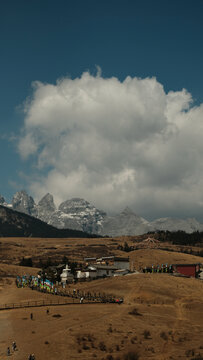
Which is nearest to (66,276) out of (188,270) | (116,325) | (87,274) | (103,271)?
(87,274)

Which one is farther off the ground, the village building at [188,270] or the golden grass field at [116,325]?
the village building at [188,270]

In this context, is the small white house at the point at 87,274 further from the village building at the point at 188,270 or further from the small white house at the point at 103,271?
the village building at the point at 188,270

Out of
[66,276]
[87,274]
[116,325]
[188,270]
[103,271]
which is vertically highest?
[188,270]

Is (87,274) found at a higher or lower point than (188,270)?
lower

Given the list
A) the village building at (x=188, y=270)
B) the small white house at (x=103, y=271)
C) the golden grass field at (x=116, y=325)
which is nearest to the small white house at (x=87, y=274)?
the small white house at (x=103, y=271)

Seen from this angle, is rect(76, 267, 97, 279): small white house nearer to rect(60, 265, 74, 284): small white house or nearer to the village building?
rect(60, 265, 74, 284): small white house

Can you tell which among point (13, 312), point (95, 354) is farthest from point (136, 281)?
point (95, 354)

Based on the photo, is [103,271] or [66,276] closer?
[66,276]

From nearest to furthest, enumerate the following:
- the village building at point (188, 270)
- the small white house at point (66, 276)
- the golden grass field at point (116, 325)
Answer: the golden grass field at point (116, 325) < the small white house at point (66, 276) < the village building at point (188, 270)

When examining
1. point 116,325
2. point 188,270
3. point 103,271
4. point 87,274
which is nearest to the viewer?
point 116,325

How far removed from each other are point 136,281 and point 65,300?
23563 mm

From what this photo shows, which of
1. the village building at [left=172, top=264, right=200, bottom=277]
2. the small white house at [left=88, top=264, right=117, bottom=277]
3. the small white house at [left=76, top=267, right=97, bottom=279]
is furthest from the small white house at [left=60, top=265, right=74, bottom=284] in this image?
the village building at [left=172, top=264, right=200, bottom=277]

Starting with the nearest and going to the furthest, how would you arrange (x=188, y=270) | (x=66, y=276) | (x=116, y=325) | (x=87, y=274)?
1. (x=116, y=325)
2. (x=66, y=276)
3. (x=87, y=274)
4. (x=188, y=270)

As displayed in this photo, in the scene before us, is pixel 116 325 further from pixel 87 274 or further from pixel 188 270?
pixel 188 270
